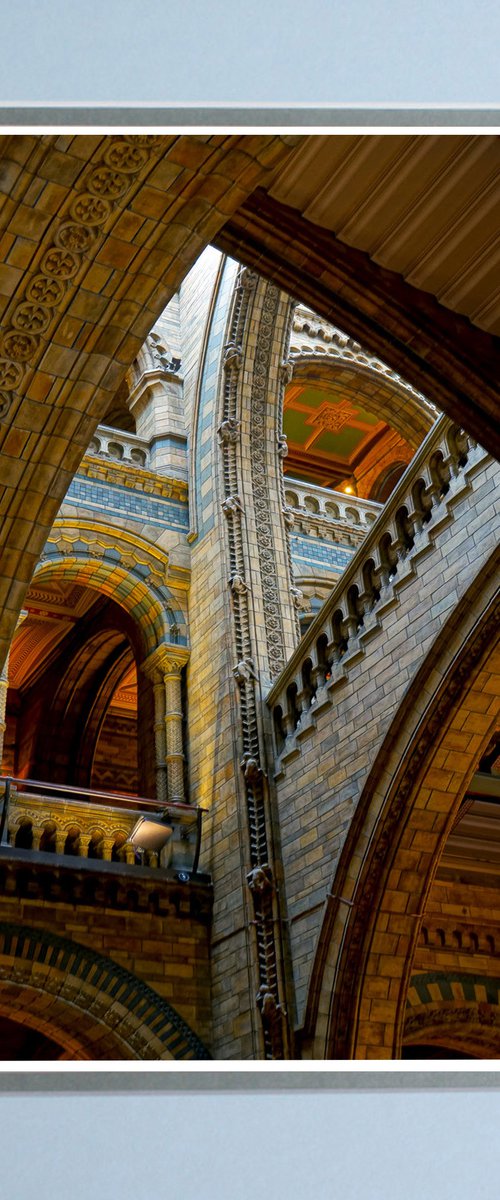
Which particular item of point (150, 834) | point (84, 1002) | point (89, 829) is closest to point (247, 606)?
point (150, 834)

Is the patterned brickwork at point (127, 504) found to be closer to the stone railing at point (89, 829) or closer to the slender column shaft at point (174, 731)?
the slender column shaft at point (174, 731)

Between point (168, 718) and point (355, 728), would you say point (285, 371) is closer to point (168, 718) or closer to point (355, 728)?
point (168, 718)

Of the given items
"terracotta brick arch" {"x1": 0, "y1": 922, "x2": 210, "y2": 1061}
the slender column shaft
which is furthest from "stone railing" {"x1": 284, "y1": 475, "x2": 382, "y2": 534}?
"terracotta brick arch" {"x1": 0, "y1": 922, "x2": 210, "y2": 1061}

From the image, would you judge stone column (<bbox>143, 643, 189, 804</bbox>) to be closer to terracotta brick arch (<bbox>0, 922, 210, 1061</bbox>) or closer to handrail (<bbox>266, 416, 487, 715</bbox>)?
handrail (<bbox>266, 416, 487, 715</bbox>)

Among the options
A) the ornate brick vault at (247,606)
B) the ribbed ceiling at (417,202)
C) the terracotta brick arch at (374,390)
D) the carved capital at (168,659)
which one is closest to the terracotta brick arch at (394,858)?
the ornate brick vault at (247,606)

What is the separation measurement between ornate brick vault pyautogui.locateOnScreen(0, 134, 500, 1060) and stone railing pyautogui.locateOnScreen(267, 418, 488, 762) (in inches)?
0.9

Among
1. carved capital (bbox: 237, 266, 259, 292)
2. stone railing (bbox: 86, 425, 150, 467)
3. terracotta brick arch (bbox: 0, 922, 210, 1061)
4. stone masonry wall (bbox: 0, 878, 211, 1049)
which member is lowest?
terracotta brick arch (bbox: 0, 922, 210, 1061)

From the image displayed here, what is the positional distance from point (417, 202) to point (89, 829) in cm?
548

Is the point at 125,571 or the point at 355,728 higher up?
the point at 125,571

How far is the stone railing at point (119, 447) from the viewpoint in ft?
35.8

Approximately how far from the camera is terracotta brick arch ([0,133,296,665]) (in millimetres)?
3637

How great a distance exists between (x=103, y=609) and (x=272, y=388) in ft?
12.5

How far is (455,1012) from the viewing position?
9078 millimetres

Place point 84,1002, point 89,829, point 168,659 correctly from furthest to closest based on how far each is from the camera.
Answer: point 168,659, point 89,829, point 84,1002
